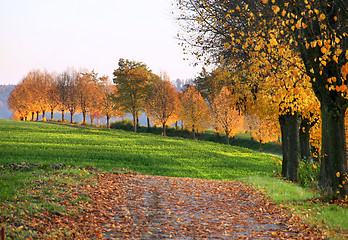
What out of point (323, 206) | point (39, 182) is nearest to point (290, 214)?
point (323, 206)

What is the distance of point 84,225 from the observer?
8.06m

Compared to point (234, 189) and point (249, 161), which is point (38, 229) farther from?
point (249, 161)

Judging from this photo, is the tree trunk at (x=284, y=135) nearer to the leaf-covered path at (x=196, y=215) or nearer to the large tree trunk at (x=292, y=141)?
the large tree trunk at (x=292, y=141)

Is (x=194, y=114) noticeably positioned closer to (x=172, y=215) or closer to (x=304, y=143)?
(x=304, y=143)

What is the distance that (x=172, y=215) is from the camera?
9.59 metres

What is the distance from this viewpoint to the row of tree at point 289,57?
9.26 m

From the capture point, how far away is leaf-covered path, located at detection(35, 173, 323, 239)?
7.78 metres

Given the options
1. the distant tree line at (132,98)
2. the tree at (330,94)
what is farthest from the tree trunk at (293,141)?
the distant tree line at (132,98)

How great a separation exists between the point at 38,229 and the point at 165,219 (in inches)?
137

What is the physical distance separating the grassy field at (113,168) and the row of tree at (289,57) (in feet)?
6.15

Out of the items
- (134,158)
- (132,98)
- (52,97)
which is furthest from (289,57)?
(52,97)

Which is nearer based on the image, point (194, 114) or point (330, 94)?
point (330, 94)

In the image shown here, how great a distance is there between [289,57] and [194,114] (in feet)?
131

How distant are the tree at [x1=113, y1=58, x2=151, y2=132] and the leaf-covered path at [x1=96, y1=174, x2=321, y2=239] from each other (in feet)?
126
